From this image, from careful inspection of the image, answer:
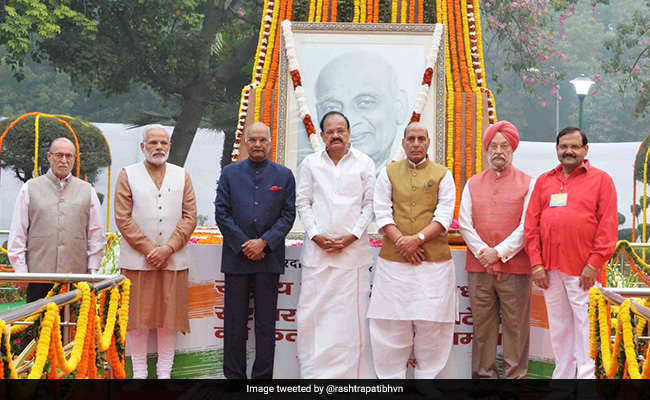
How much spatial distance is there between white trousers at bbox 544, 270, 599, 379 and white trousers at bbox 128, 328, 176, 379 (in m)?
2.31

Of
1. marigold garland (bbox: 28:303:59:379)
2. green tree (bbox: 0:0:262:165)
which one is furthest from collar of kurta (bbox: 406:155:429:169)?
green tree (bbox: 0:0:262:165)

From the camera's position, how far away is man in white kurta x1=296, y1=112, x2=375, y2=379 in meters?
5.02

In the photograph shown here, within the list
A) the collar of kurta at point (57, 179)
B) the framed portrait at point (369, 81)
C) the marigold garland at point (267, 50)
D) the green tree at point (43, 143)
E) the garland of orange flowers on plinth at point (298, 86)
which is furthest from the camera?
the green tree at point (43, 143)

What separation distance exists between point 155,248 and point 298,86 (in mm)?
2993

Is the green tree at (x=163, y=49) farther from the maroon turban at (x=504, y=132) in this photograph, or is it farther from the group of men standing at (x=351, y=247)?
the maroon turban at (x=504, y=132)

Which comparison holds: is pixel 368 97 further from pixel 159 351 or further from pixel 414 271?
pixel 159 351

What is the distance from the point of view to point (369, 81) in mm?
7723

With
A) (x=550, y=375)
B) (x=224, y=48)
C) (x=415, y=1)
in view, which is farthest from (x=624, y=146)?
(x=550, y=375)

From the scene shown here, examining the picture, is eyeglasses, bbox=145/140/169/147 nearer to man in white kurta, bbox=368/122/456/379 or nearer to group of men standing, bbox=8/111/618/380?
group of men standing, bbox=8/111/618/380

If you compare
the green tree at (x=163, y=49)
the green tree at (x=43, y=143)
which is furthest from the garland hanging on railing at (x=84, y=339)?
the green tree at (x=163, y=49)

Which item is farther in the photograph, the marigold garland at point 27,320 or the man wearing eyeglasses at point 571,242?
the man wearing eyeglasses at point 571,242

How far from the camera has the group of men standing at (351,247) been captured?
4836 millimetres

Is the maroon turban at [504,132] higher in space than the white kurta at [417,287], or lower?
higher
